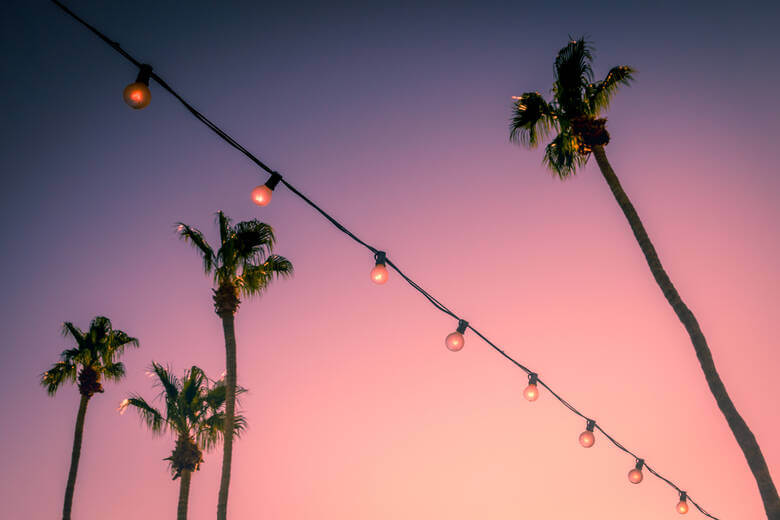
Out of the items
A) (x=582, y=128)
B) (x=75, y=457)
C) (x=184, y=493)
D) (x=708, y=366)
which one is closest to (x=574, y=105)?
(x=582, y=128)

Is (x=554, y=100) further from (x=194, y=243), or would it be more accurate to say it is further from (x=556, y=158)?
(x=194, y=243)

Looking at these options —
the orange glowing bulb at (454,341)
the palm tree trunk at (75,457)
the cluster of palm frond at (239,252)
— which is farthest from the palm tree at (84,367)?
the orange glowing bulb at (454,341)

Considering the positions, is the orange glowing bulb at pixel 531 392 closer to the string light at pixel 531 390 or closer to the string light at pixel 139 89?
the string light at pixel 531 390

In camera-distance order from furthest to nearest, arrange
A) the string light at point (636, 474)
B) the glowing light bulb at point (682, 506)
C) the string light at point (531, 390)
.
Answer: the glowing light bulb at point (682, 506) < the string light at point (636, 474) < the string light at point (531, 390)

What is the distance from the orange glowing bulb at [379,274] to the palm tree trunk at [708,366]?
18.8 feet

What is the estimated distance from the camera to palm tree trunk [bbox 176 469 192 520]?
59.9 feet

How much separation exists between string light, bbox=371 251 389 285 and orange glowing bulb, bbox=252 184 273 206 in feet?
4.96

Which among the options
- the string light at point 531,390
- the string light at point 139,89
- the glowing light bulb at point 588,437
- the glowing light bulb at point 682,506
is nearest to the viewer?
the string light at point 139,89

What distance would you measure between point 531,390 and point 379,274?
4675 millimetres

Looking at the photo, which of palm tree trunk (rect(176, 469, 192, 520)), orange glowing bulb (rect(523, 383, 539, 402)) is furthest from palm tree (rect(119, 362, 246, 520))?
orange glowing bulb (rect(523, 383, 539, 402))

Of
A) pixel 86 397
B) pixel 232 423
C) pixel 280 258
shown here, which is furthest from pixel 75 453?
pixel 280 258

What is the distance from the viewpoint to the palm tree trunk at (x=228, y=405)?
11938mm

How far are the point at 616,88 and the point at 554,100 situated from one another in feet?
4.34

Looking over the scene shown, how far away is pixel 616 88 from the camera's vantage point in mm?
10547
